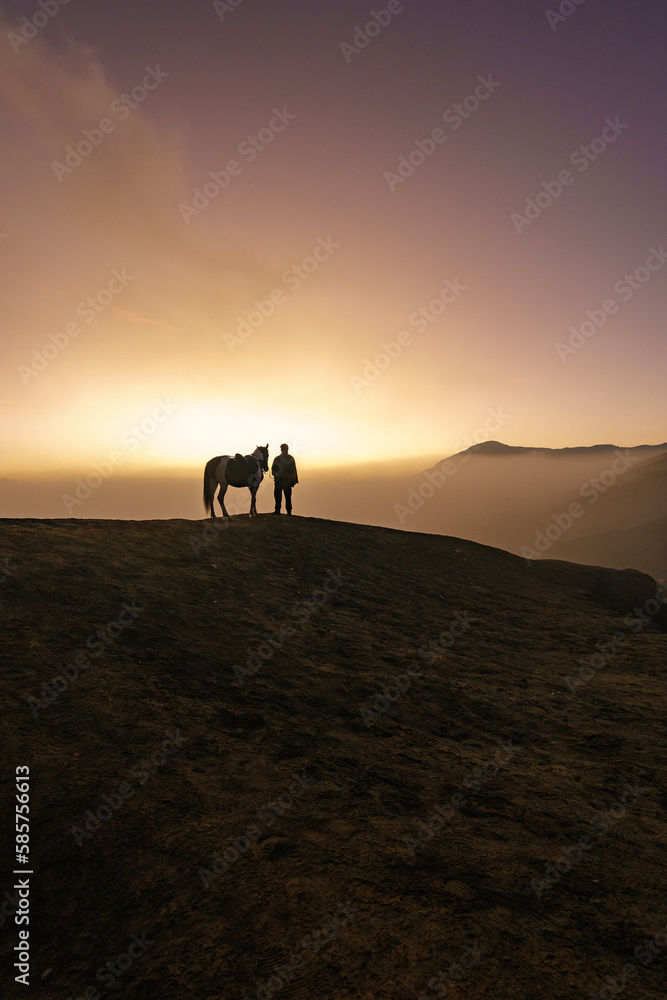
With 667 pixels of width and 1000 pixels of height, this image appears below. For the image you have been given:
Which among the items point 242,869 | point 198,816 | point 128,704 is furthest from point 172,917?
point 128,704

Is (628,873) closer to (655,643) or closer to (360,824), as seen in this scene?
(360,824)

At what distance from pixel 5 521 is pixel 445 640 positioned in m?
8.82

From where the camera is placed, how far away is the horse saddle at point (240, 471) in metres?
15.0

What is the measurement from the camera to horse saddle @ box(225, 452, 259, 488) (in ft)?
49.2
